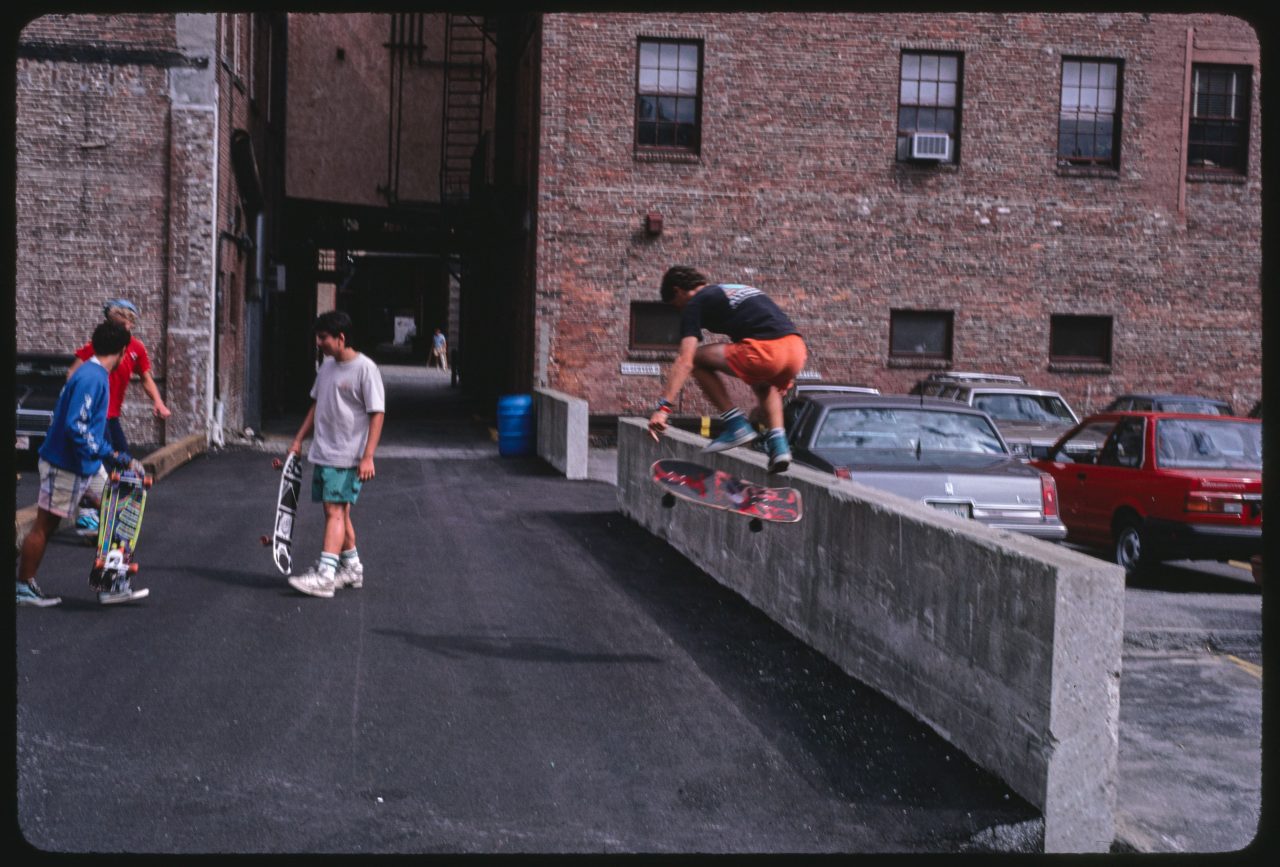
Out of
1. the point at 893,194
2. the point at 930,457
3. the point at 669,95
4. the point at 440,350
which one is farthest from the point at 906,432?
the point at 440,350

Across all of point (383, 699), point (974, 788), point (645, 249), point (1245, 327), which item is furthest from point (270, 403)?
point (974, 788)

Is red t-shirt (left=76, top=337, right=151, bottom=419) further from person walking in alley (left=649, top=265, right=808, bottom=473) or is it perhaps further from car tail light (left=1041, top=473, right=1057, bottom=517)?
car tail light (left=1041, top=473, right=1057, bottom=517)

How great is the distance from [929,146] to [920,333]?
3.62 meters

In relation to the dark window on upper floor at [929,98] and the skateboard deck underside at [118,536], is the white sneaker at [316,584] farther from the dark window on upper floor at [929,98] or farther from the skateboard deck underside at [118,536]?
the dark window on upper floor at [929,98]

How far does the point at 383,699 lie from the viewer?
23.9ft

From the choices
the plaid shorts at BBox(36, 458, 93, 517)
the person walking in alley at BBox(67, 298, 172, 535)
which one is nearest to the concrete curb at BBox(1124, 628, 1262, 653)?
the plaid shorts at BBox(36, 458, 93, 517)

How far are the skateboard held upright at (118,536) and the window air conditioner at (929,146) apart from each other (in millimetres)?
19696

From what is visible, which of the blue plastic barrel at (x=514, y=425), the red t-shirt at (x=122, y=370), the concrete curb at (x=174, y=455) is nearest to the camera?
the red t-shirt at (x=122, y=370)

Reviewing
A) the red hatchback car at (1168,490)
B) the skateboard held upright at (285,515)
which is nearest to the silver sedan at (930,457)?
the red hatchback car at (1168,490)

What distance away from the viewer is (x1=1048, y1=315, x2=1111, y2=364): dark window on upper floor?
27.5 meters

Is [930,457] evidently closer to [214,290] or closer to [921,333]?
[214,290]

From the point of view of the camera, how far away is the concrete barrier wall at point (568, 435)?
20031 millimetres
